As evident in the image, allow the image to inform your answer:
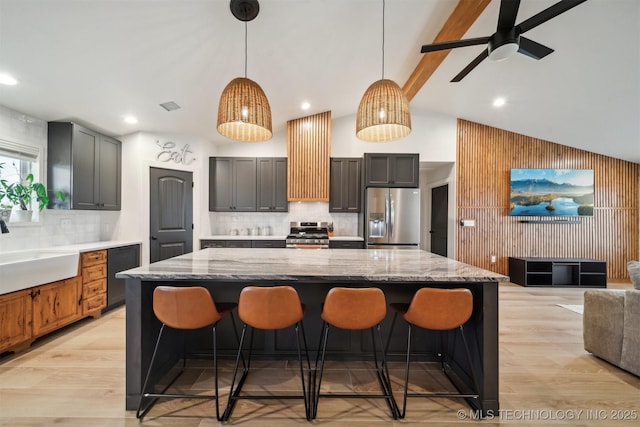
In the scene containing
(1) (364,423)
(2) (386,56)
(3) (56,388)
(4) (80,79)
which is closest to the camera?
(1) (364,423)

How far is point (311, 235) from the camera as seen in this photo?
4648 millimetres

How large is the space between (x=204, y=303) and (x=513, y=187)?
589cm

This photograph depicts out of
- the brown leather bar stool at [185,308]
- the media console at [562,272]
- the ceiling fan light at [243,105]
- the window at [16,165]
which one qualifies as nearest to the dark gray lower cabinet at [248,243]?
the window at [16,165]

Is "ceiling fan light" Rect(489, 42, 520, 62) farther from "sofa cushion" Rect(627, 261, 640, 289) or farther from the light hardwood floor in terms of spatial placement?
the light hardwood floor

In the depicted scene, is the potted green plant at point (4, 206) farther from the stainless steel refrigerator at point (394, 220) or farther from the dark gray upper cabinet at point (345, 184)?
the stainless steel refrigerator at point (394, 220)

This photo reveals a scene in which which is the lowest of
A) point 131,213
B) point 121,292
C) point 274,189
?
point 121,292

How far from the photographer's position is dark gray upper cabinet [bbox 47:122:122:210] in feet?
11.0

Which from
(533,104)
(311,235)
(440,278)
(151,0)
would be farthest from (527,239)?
(151,0)

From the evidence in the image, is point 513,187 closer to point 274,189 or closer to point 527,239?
point 527,239

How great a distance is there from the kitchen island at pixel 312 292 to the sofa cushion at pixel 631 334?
144 centimetres

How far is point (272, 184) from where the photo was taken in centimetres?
498

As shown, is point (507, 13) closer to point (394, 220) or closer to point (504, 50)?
point (504, 50)

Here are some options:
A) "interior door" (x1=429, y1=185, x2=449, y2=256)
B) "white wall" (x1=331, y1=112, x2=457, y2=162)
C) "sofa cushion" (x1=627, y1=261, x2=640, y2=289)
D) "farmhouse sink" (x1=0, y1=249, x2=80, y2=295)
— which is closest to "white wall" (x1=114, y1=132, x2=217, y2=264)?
"farmhouse sink" (x1=0, y1=249, x2=80, y2=295)

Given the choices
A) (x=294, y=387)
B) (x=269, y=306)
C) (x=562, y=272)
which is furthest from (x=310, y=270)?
(x=562, y=272)
